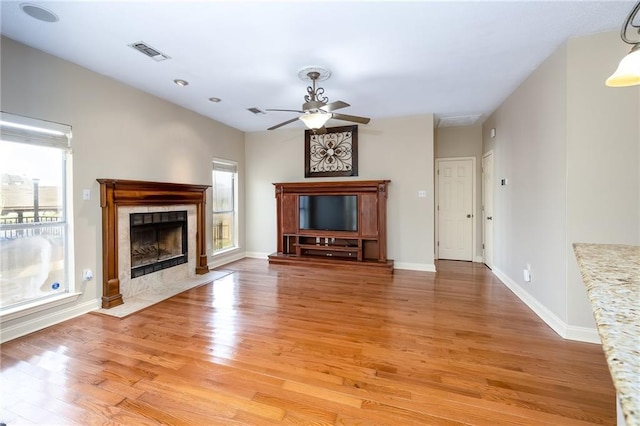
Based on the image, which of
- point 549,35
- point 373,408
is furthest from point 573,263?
point 373,408

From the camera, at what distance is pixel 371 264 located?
16.2 ft

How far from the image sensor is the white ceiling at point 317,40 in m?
2.25

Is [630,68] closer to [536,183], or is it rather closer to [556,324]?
[536,183]

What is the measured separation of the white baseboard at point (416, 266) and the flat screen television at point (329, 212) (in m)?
1.00

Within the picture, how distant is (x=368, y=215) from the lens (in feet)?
16.9

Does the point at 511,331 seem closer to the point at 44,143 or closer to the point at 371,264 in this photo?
the point at 371,264

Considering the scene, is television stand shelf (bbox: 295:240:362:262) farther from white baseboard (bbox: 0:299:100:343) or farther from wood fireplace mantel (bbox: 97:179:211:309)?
white baseboard (bbox: 0:299:100:343)

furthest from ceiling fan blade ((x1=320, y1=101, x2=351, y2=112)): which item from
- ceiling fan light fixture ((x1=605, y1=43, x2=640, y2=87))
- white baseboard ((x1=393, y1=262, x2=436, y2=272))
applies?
white baseboard ((x1=393, y1=262, x2=436, y2=272))

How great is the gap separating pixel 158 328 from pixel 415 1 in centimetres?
362

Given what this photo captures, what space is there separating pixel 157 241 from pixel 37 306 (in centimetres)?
157

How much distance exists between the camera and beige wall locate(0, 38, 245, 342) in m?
2.76

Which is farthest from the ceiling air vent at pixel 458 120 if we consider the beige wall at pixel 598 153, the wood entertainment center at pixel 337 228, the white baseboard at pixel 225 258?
the white baseboard at pixel 225 258

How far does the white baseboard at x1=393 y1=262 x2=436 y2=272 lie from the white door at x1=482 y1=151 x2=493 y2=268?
105 centimetres

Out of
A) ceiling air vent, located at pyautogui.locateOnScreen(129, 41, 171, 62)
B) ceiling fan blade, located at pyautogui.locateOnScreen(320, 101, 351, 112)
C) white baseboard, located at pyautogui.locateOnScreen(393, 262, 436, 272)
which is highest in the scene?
ceiling air vent, located at pyautogui.locateOnScreen(129, 41, 171, 62)
